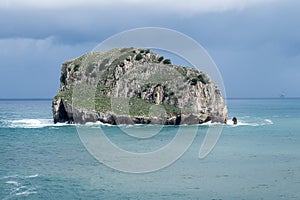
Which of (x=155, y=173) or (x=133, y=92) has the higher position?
(x=133, y=92)

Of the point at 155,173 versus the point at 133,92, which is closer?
the point at 155,173

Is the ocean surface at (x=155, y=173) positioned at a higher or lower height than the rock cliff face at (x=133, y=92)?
lower

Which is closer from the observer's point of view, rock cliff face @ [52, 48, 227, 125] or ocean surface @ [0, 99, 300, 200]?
ocean surface @ [0, 99, 300, 200]

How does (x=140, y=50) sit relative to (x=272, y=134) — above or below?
above

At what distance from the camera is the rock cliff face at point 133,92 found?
109812 mm

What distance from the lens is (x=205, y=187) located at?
144 ft

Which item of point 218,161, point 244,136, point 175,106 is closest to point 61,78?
point 175,106

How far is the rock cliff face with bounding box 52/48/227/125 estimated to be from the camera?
109812mm

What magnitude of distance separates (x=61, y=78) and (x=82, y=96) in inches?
656

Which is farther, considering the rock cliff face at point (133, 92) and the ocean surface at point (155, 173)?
the rock cliff face at point (133, 92)

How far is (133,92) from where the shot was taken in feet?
397

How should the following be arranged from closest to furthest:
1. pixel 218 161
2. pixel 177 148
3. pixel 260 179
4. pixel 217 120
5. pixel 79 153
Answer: pixel 260 179 → pixel 218 161 → pixel 79 153 → pixel 177 148 → pixel 217 120

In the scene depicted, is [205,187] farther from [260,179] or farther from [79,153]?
[79,153]

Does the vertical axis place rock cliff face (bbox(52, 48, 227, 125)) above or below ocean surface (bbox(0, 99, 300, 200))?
above
